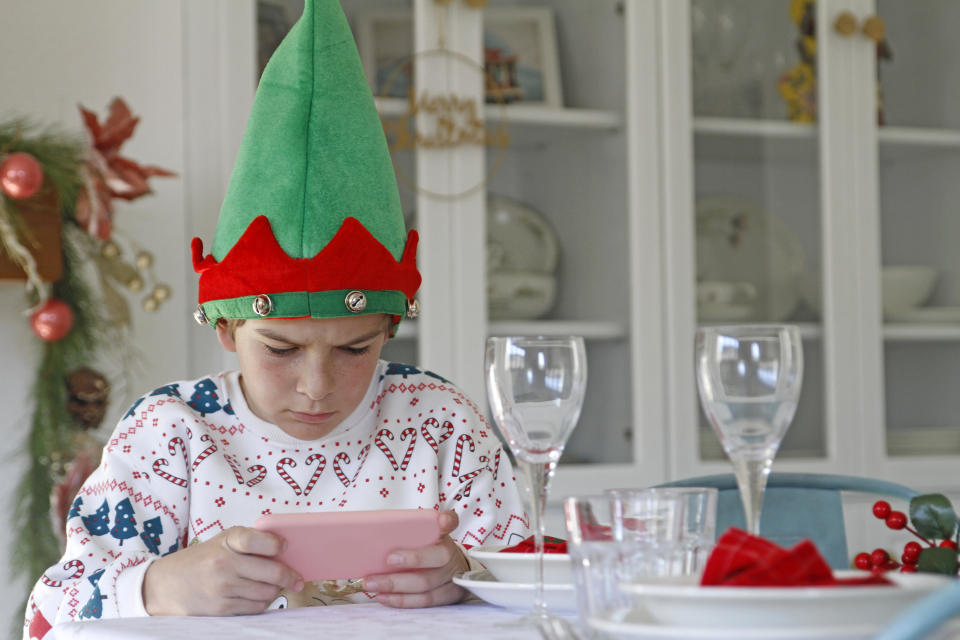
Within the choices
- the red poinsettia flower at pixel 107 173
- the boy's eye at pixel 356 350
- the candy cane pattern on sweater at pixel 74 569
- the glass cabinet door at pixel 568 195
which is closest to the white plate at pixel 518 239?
the glass cabinet door at pixel 568 195

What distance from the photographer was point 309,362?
1.18 meters

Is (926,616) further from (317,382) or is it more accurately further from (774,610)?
(317,382)

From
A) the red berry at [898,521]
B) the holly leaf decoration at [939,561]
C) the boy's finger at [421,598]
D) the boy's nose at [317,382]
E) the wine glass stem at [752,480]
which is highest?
the boy's nose at [317,382]

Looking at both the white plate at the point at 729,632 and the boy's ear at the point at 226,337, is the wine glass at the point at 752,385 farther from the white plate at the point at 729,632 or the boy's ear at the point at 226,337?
the boy's ear at the point at 226,337

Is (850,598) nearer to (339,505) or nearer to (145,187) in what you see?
(339,505)

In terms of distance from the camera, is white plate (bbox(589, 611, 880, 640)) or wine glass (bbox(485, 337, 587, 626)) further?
wine glass (bbox(485, 337, 587, 626))

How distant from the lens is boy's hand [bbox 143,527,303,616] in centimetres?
88

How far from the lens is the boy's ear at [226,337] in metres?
1.25

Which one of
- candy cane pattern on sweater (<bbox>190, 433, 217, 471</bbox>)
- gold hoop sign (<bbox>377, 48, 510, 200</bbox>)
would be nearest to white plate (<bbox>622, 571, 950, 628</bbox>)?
candy cane pattern on sweater (<bbox>190, 433, 217, 471</bbox>)

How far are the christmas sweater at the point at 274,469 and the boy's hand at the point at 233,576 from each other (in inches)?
6.8

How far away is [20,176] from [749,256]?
137cm

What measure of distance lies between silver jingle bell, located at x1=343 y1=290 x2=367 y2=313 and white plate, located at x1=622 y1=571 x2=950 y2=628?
2.07 ft

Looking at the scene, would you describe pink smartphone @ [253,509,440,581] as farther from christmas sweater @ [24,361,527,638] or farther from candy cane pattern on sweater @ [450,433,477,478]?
candy cane pattern on sweater @ [450,433,477,478]

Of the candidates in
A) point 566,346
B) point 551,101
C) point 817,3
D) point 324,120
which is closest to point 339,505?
point 324,120
